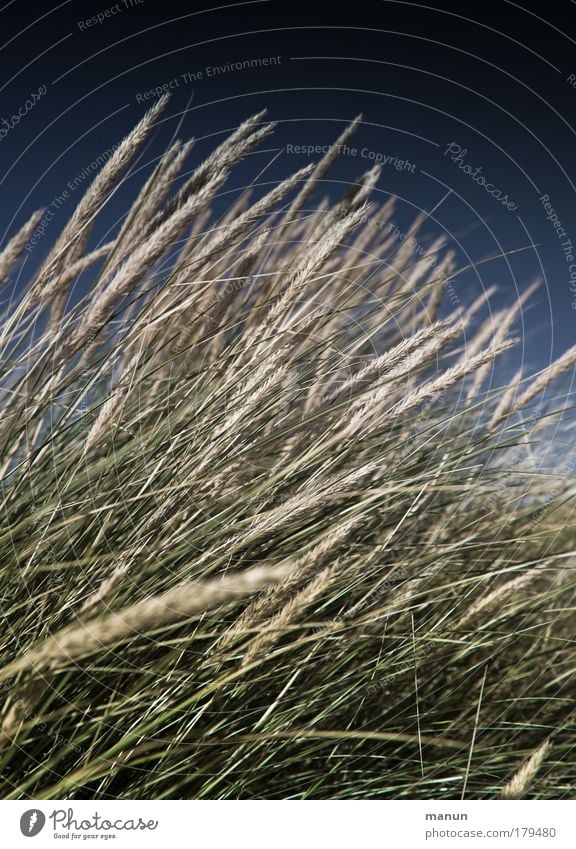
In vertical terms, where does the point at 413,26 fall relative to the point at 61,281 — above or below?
above

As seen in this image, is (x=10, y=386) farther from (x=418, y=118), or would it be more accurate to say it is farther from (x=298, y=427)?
(x=418, y=118)

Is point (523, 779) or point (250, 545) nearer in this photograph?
point (523, 779)

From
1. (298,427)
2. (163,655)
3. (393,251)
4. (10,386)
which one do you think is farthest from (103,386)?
(393,251)

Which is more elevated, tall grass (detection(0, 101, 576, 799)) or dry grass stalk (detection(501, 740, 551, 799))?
tall grass (detection(0, 101, 576, 799))

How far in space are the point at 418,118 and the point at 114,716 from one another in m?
1.12

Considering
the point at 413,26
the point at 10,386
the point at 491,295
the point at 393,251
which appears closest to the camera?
the point at 10,386

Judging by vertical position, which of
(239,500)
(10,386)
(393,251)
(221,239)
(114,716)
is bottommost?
(114,716)

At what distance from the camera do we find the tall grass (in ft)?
2.45

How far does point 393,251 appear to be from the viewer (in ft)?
4.48

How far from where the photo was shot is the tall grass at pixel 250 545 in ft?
2.45

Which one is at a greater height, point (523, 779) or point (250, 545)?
point (250, 545)

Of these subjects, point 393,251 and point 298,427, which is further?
point 393,251

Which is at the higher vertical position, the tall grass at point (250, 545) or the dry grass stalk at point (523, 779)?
the tall grass at point (250, 545)

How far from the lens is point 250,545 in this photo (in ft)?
2.86
